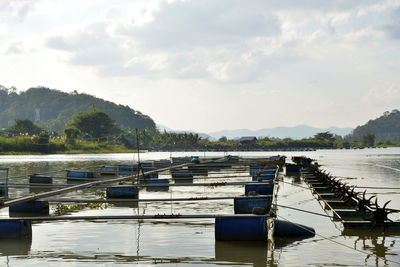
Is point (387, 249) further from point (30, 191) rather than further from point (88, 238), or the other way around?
point (30, 191)

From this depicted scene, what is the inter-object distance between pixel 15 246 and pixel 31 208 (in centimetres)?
714

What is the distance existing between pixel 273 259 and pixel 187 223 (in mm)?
6244

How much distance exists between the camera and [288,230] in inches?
630

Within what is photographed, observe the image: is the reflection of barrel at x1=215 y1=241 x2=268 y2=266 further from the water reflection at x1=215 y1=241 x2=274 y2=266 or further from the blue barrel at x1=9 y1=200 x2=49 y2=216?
the blue barrel at x1=9 y1=200 x2=49 y2=216

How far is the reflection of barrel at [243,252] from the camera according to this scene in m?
13.6

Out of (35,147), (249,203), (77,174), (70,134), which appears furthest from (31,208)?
(70,134)

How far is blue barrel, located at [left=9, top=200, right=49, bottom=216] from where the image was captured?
21875mm

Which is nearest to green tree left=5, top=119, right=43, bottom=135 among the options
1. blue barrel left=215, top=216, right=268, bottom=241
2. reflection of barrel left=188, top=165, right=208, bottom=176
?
reflection of barrel left=188, top=165, right=208, bottom=176

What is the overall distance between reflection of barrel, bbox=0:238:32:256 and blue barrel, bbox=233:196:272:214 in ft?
30.1

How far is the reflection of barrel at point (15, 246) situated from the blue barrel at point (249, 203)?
9.16m

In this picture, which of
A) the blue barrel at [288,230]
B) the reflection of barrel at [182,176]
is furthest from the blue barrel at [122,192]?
the reflection of barrel at [182,176]

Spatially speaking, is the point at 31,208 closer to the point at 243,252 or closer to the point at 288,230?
the point at 243,252

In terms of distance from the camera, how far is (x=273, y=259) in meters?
13.6

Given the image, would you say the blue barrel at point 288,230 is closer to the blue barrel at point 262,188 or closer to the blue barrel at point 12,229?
the blue barrel at point 12,229
